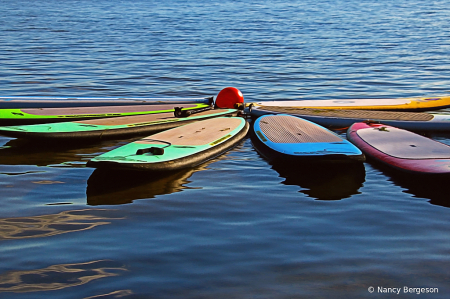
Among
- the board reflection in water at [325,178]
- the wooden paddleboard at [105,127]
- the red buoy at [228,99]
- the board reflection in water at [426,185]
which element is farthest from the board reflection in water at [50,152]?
the board reflection in water at [426,185]

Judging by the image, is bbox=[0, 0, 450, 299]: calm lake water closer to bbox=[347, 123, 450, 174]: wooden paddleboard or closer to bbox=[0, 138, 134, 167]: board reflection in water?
bbox=[0, 138, 134, 167]: board reflection in water

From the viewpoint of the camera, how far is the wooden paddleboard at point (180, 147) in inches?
198

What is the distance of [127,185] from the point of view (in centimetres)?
519

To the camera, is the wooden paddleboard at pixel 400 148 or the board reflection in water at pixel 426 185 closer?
the board reflection in water at pixel 426 185

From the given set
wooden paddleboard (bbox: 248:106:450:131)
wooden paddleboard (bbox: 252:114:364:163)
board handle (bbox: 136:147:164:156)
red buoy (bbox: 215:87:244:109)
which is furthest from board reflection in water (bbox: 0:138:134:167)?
wooden paddleboard (bbox: 248:106:450:131)

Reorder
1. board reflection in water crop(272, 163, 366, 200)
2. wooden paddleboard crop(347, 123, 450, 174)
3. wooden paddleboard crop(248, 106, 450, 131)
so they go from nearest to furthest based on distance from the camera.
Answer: board reflection in water crop(272, 163, 366, 200)
wooden paddleboard crop(347, 123, 450, 174)
wooden paddleboard crop(248, 106, 450, 131)

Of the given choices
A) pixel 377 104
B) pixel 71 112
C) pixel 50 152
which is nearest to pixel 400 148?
pixel 377 104

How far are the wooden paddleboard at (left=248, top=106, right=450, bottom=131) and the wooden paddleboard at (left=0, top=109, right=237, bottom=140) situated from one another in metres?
0.93

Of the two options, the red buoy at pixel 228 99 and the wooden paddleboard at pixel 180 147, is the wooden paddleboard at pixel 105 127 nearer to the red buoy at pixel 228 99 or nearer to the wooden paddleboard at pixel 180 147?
the wooden paddleboard at pixel 180 147

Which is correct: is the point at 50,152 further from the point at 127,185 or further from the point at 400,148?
the point at 400,148

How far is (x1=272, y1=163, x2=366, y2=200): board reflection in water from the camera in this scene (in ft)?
16.9

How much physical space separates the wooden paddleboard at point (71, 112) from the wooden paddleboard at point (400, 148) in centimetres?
288

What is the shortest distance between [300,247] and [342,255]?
317 mm

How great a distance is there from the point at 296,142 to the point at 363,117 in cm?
217
